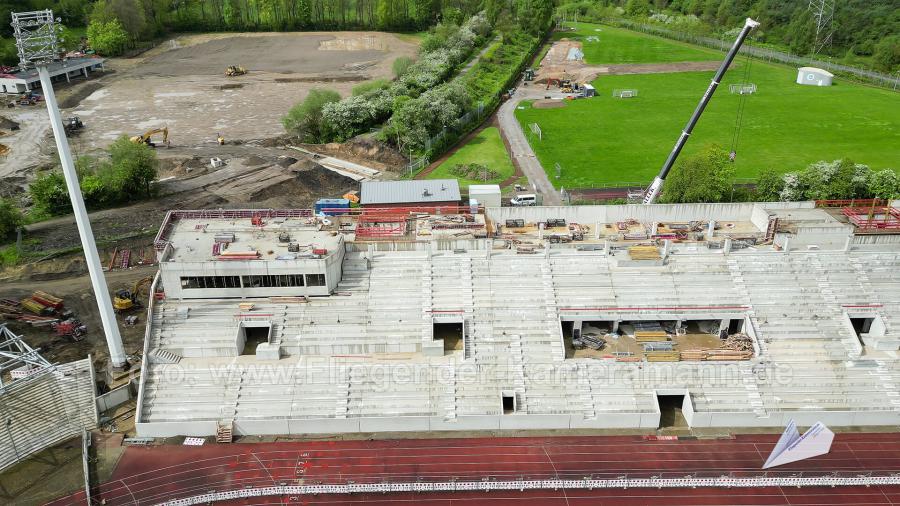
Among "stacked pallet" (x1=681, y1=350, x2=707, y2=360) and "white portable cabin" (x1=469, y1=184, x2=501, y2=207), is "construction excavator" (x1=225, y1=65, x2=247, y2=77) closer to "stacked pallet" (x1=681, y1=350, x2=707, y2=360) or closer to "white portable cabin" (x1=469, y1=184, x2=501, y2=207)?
"white portable cabin" (x1=469, y1=184, x2=501, y2=207)

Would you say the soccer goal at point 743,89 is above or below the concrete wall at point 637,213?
below

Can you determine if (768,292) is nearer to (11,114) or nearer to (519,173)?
(519,173)

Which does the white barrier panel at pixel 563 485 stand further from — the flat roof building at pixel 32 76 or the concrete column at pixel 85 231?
the flat roof building at pixel 32 76

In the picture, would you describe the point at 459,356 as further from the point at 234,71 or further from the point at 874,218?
the point at 234,71

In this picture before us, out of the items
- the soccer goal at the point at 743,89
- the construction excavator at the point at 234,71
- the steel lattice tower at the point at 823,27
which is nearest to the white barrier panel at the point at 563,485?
the soccer goal at the point at 743,89

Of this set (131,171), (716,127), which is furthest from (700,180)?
(131,171)
